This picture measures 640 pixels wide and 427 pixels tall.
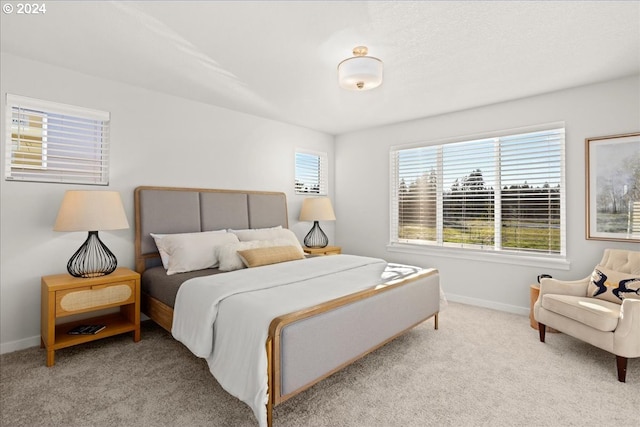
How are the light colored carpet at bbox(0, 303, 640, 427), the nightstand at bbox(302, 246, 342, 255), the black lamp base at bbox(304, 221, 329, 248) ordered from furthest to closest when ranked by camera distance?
the black lamp base at bbox(304, 221, 329, 248)
the nightstand at bbox(302, 246, 342, 255)
the light colored carpet at bbox(0, 303, 640, 427)

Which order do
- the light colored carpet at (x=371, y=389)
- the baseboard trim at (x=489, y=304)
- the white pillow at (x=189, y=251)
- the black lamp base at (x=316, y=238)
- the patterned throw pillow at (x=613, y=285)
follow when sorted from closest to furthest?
the light colored carpet at (x=371, y=389) < the patterned throw pillow at (x=613, y=285) < the white pillow at (x=189, y=251) < the baseboard trim at (x=489, y=304) < the black lamp base at (x=316, y=238)

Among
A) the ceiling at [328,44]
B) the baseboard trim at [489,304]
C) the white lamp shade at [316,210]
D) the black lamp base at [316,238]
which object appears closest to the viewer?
the ceiling at [328,44]

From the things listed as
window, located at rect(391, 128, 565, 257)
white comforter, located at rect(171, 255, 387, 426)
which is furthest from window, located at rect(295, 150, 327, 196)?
white comforter, located at rect(171, 255, 387, 426)

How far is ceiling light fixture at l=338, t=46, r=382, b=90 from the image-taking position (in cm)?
252

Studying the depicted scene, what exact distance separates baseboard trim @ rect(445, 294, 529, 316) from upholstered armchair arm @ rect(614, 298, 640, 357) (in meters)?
1.42

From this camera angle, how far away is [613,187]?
3.13 meters

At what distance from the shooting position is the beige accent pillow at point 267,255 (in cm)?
308

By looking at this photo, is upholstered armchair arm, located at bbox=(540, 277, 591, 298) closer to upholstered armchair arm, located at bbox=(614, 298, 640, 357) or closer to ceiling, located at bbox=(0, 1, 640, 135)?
upholstered armchair arm, located at bbox=(614, 298, 640, 357)

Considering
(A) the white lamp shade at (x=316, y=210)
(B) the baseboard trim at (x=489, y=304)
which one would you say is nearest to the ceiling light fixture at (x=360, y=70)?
(A) the white lamp shade at (x=316, y=210)

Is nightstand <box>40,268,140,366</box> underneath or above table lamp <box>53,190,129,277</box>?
underneath

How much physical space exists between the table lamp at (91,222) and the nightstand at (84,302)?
0.12 m

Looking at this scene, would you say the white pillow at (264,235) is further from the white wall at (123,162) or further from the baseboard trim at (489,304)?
the baseboard trim at (489,304)

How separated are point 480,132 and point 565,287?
6.65 feet

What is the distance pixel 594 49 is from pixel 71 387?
4607 mm
